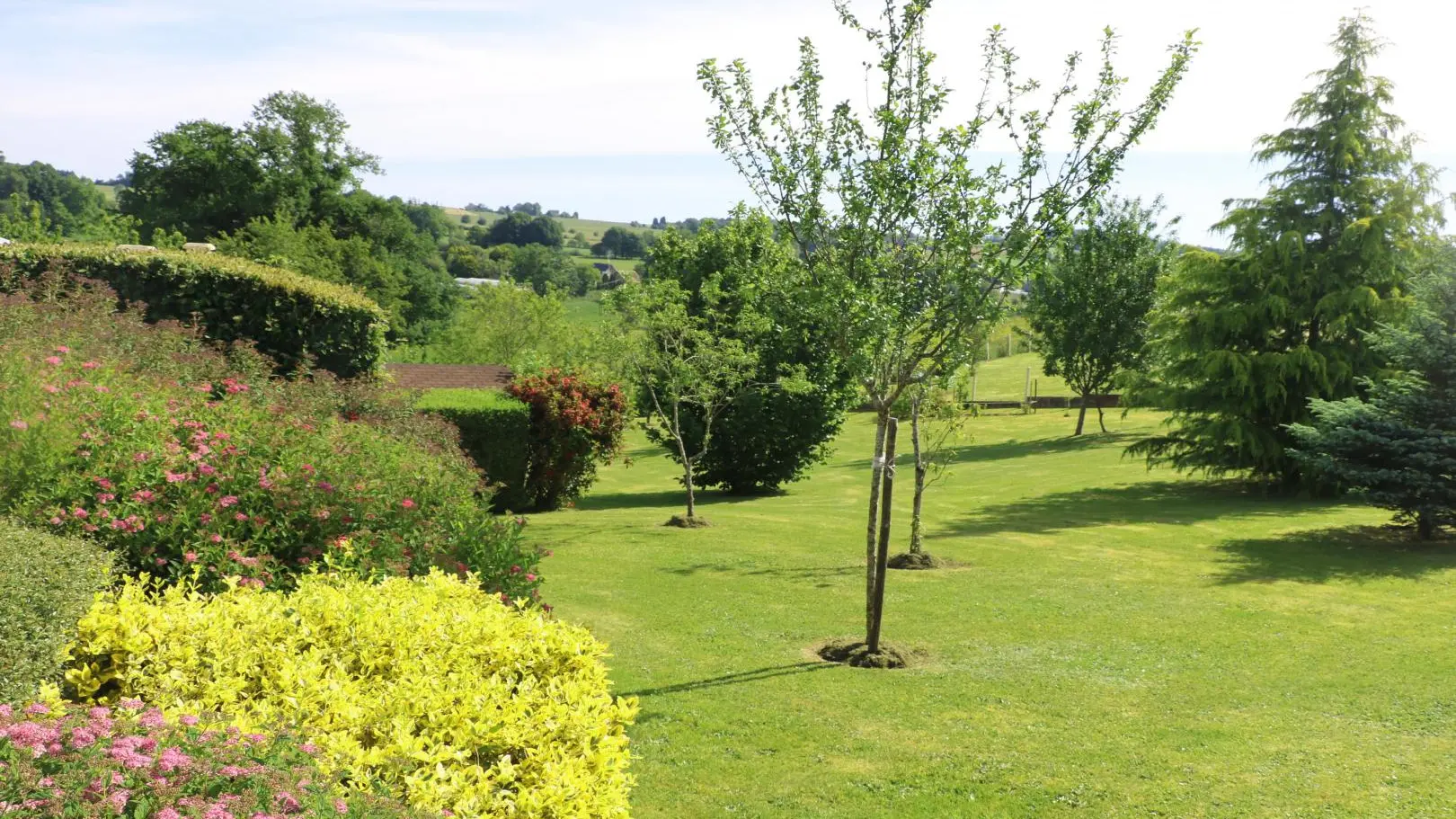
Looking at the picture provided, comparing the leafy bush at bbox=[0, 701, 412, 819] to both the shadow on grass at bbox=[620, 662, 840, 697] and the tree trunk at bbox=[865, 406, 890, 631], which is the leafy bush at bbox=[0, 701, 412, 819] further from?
the tree trunk at bbox=[865, 406, 890, 631]

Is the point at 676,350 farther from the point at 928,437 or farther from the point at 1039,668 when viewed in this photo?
the point at 1039,668

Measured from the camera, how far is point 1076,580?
46.1 ft

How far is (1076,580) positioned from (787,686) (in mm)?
6614

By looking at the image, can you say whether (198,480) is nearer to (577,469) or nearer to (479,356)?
(577,469)

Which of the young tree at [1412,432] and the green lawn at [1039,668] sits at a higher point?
the young tree at [1412,432]

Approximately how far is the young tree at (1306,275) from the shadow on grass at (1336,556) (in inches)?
224

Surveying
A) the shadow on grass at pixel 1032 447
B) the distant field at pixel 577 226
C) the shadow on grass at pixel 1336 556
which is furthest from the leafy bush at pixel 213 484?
the distant field at pixel 577 226

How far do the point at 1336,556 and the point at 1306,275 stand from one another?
988cm

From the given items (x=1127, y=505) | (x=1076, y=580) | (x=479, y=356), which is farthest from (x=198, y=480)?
(x=479, y=356)

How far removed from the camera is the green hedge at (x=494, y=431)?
1878 centimetres

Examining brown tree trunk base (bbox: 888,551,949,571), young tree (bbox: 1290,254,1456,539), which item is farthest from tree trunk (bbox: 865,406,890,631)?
young tree (bbox: 1290,254,1456,539)

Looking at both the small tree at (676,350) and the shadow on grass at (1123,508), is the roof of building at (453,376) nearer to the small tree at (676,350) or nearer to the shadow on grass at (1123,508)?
the small tree at (676,350)

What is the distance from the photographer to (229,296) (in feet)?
47.1

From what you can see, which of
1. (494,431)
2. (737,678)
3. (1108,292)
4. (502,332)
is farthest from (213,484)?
(502,332)
